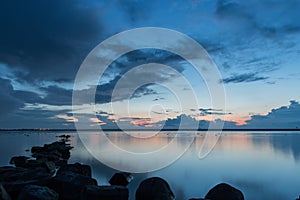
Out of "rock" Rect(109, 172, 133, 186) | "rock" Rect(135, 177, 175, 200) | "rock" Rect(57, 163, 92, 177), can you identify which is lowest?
"rock" Rect(109, 172, 133, 186)

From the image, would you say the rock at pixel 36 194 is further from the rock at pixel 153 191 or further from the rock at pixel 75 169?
the rock at pixel 75 169

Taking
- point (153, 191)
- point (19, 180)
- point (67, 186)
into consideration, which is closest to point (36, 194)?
point (67, 186)

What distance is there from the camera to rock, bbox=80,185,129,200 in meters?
9.46

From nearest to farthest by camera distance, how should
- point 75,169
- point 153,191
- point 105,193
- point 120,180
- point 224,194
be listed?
point 105,193, point 224,194, point 153,191, point 75,169, point 120,180

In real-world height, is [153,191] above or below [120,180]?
above

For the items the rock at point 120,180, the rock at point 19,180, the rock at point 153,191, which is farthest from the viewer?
the rock at point 120,180

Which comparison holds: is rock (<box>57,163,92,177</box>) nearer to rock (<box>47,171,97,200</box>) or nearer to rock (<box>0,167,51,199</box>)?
rock (<box>0,167,51,199</box>)

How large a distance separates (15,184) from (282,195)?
1381 cm

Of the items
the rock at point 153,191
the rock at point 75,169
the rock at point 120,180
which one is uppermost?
the rock at point 75,169

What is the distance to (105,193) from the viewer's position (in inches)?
376

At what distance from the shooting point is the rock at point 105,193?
9.46 meters

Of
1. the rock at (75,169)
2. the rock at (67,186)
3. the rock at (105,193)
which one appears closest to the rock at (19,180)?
the rock at (67,186)

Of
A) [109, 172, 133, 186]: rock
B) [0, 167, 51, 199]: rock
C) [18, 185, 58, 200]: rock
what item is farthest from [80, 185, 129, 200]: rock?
[109, 172, 133, 186]: rock

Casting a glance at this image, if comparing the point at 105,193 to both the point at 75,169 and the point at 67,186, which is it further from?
the point at 75,169
